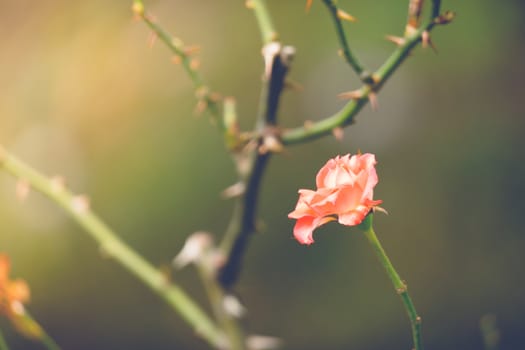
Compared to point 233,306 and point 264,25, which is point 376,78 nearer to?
point 264,25

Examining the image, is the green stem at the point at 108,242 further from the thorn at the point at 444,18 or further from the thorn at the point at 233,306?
the thorn at the point at 444,18

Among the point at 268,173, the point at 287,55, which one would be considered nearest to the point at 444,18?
the point at 287,55

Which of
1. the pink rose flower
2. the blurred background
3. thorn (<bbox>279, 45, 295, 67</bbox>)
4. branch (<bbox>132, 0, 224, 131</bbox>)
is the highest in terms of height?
the blurred background

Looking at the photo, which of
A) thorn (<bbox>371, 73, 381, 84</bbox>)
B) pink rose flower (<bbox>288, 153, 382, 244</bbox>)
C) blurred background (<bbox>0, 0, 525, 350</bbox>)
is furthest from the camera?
blurred background (<bbox>0, 0, 525, 350</bbox>)

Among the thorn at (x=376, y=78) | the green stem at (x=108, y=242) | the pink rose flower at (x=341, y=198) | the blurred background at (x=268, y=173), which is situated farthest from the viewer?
the blurred background at (x=268, y=173)

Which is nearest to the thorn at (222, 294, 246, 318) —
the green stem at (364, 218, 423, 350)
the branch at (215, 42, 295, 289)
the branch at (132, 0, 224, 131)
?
the branch at (215, 42, 295, 289)

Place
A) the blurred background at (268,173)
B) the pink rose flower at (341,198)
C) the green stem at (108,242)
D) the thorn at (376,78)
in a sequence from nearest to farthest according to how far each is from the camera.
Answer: the pink rose flower at (341,198)
the thorn at (376,78)
the green stem at (108,242)
the blurred background at (268,173)

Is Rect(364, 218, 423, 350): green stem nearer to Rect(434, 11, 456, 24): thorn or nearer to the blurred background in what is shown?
Rect(434, 11, 456, 24): thorn

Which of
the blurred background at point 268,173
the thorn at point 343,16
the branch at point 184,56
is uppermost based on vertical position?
the blurred background at point 268,173

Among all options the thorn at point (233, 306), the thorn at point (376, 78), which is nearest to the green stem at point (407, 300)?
the thorn at point (376, 78)
